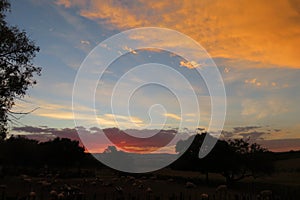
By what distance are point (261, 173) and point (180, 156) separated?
19750 mm

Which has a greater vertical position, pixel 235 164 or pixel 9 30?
pixel 9 30

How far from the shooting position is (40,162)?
84562 millimetres

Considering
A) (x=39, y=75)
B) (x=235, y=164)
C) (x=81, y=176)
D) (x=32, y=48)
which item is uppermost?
(x=32, y=48)

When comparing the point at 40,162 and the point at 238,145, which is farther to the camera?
the point at 40,162

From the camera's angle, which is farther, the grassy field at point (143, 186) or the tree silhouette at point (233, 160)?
the tree silhouette at point (233, 160)

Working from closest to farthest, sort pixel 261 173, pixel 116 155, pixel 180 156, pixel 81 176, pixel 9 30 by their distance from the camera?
pixel 9 30
pixel 261 173
pixel 81 176
pixel 180 156
pixel 116 155

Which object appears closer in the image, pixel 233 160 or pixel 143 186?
pixel 143 186

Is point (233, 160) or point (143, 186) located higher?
point (233, 160)

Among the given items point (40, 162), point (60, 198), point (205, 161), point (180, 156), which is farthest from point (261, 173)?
point (40, 162)

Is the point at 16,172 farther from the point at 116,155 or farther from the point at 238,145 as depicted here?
the point at 116,155

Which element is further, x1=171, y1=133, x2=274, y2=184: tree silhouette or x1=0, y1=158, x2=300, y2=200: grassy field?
x1=171, y1=133, x2=274, y2=184: tree silhouette

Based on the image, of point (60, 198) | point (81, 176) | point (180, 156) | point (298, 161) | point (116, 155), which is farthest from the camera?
point (116, 155)

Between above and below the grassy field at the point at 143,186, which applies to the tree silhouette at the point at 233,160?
above

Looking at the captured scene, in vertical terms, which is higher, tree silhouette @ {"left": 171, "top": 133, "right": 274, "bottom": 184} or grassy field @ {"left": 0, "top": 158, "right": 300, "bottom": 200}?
tree silhouette @ {"left": 171, "top": 133, "right": 274, "bottom": 184}
